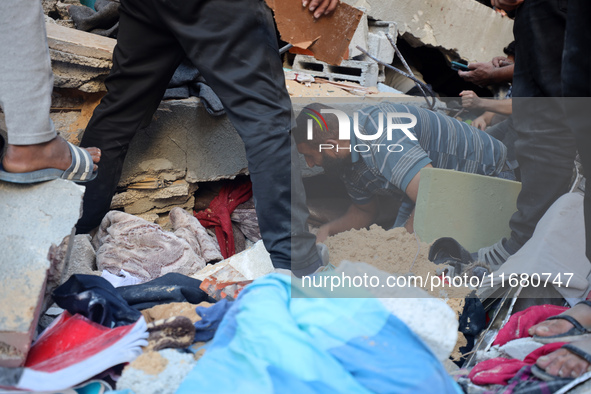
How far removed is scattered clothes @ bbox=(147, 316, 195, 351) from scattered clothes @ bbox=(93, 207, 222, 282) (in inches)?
32.5

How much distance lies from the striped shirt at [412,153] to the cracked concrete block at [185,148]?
2.43 ft

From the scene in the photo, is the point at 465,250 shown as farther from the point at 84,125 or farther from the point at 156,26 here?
the point at 84,125

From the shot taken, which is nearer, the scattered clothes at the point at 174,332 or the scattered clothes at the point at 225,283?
the scattered clothes at the point at 174,332

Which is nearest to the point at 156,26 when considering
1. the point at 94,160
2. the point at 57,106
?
the point at 94,160

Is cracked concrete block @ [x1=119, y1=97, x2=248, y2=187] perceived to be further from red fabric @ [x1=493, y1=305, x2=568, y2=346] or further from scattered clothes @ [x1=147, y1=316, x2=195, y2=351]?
red fabric @ [x1=493, y1=305, x2=568, y2=346]

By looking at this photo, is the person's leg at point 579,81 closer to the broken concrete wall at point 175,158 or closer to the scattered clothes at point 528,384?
the scattered clothes at point 528,384

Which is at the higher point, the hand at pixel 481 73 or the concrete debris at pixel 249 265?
the hand at pixel 481 73

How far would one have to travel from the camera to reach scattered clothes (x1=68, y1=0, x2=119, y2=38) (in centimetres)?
291

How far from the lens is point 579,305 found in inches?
62.6

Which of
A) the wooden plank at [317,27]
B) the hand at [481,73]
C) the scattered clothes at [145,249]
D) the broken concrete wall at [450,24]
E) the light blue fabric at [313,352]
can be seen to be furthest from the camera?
the broken concrete wall at [450,24]

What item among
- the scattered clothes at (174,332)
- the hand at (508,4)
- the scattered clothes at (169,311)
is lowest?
the scattered clothes at (169,311)

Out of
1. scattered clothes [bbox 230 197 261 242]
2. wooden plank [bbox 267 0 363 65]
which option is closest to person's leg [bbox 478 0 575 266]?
wooden plank [bbox 267 0 363 65]

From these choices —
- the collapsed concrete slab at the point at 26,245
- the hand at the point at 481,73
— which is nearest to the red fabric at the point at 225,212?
the collapsed concrete slab at the point at 26,245

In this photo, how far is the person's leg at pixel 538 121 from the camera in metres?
2.09
